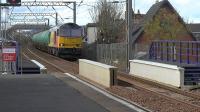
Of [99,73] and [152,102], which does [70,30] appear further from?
[152,102]

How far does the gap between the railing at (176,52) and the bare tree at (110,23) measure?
30.7 metres

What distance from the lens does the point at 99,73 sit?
2402 centimetres

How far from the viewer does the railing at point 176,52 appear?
2580 cm

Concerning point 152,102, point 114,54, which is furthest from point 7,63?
point 152,102

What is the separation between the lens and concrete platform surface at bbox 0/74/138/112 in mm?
14021

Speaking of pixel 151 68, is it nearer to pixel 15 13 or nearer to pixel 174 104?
pixel 174 104

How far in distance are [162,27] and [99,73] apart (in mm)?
47406

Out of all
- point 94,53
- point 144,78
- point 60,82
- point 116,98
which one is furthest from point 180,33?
point 116,98

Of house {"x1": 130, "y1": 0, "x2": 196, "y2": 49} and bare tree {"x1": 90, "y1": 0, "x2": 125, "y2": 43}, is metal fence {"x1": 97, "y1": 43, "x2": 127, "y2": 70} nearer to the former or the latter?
bare tree {"x1": 90, "y1": 0, "x2": 125, "y2": 43}

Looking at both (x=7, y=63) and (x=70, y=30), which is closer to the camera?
(x=7, y=63)

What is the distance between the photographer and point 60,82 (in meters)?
22.6

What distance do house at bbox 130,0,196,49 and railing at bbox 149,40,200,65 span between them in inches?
1454

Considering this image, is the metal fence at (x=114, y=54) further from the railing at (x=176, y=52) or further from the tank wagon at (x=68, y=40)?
the railing at (x=176, y=52)

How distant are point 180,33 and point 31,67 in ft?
132
